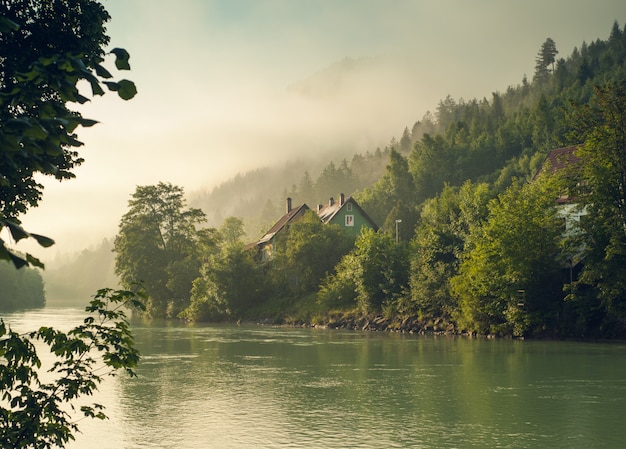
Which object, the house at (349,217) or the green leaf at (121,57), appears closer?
the green leaf at (121,57)

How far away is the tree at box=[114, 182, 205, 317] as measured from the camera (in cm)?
9531

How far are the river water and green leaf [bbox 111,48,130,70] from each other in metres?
14.8

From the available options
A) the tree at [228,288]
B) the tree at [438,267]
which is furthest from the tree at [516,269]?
the tree at [228,288]

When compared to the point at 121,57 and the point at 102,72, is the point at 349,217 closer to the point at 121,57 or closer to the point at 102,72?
the point at 102,72

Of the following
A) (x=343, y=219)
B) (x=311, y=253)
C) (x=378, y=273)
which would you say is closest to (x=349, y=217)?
(x=343, y=219)

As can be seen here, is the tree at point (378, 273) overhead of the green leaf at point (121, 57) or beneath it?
overhead

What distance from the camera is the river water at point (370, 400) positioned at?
18.3 metres

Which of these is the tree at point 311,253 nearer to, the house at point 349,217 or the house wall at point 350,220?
the house at point 349,217

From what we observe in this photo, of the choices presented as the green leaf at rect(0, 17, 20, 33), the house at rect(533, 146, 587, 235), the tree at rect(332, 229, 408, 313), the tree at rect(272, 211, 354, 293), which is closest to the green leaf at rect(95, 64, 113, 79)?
the green leaf at rect(0, 17, 20, 33)

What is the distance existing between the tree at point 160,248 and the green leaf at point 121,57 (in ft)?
Answer: 300

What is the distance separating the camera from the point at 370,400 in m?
24.1

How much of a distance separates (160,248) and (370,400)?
81.1 metres

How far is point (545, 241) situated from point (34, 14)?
4539 cm

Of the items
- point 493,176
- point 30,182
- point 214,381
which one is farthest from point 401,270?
point 493,176
